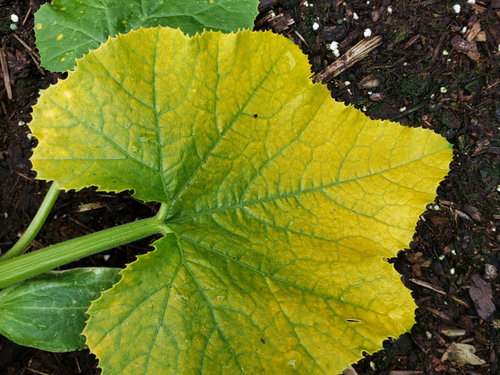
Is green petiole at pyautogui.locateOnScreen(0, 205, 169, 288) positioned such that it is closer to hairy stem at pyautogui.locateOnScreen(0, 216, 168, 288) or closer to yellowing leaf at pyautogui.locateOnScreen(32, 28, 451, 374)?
hairy stem at pyautogui.locateOnScreen(0, 216, 168, 288)

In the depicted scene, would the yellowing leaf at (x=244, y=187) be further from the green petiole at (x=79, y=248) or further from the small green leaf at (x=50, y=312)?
the small green leaf at (x=50, y=312)

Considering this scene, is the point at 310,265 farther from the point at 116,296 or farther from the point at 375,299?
the point at 116,296

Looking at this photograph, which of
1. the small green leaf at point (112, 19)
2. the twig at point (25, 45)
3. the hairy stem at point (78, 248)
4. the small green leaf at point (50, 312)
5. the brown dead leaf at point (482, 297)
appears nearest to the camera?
→ the hairy stem at point (78, 248)

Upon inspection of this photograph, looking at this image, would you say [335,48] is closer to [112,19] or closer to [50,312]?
[112,19]

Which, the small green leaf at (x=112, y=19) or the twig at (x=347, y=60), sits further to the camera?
the twig at (x=347, y=60)

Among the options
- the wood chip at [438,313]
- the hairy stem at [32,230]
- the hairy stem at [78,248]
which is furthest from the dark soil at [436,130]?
the hairy stem at [78,248]
